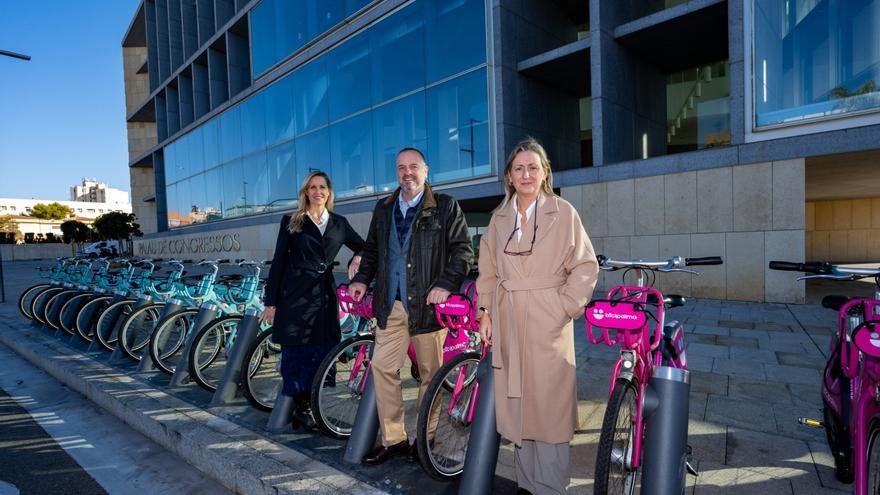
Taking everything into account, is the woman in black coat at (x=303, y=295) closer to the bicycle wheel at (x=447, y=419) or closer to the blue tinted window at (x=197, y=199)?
the bicycle wheel at (x=447, y=419)

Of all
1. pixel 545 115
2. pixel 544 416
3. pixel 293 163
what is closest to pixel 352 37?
pixel 293 163

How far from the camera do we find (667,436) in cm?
203

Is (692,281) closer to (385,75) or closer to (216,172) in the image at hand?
(385,75)

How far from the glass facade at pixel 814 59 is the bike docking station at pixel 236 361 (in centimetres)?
917

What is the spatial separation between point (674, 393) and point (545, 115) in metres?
13.0

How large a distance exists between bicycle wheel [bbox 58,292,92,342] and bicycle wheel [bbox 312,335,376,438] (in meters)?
5.14

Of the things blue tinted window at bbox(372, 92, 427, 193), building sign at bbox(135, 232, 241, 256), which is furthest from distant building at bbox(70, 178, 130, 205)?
blue tinted window at bbox(372, 92, 427, 193)

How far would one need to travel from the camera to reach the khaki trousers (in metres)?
3.02

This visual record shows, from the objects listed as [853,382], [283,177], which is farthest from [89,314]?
[283,177]

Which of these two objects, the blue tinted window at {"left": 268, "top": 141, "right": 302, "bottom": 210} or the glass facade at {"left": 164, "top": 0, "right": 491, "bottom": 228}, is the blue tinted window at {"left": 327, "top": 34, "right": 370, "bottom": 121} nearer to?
the glass facade at {"left": 164, "top": 0, "right": 491, "bottom": 228}

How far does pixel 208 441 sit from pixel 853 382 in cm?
384

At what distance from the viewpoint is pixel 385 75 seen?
50.8 feet

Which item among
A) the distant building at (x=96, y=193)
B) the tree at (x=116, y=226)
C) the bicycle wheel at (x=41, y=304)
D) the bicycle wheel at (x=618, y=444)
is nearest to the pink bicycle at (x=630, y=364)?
the bicycle wheel at (x=618, y=444)

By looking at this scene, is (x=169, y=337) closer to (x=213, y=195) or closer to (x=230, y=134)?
(x=230, y=134)
